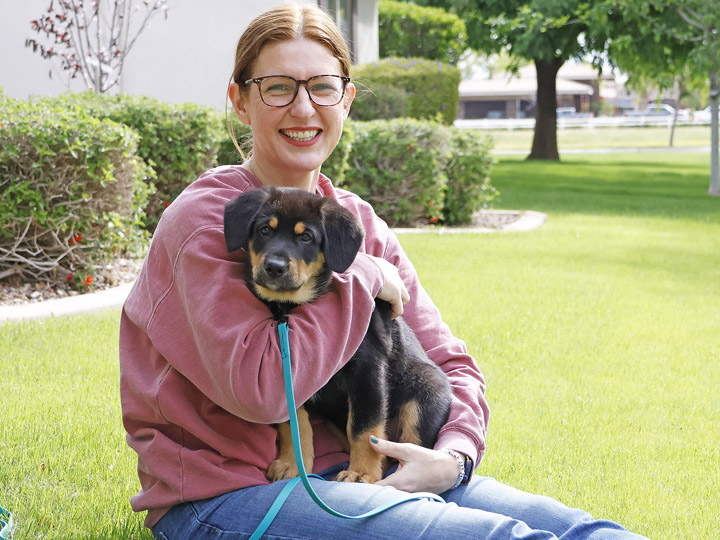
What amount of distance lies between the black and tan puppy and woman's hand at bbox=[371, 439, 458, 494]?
8cm

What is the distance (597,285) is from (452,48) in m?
20.0

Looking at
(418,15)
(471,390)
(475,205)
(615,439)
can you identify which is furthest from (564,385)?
(418,15)

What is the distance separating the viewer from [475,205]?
12.9 m

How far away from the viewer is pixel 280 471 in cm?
246

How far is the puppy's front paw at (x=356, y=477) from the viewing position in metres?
2.57

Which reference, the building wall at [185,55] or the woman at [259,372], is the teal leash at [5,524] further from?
the building wall at [185,55]

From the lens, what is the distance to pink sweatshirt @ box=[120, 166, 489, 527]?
2.21 meters

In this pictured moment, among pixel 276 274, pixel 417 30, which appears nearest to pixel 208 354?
pixel 276 274

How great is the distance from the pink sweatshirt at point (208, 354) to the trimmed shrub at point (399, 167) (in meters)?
9.11

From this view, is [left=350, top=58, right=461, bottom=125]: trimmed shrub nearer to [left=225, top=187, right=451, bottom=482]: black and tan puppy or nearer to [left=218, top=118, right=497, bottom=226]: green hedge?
[left=218, top=118, right=497, bottom=226]: green hedge

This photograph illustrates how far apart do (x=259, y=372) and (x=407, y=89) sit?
17306 millimetres

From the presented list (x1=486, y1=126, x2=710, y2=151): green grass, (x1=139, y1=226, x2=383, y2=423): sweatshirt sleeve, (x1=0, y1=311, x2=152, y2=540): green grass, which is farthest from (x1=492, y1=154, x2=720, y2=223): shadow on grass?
(x1=139, y1=226, x2=383, y2=423): sweatshirt sleeve

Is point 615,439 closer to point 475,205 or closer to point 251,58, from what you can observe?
point 251,58

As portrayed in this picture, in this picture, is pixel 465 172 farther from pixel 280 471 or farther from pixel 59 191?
pixel 280 471
